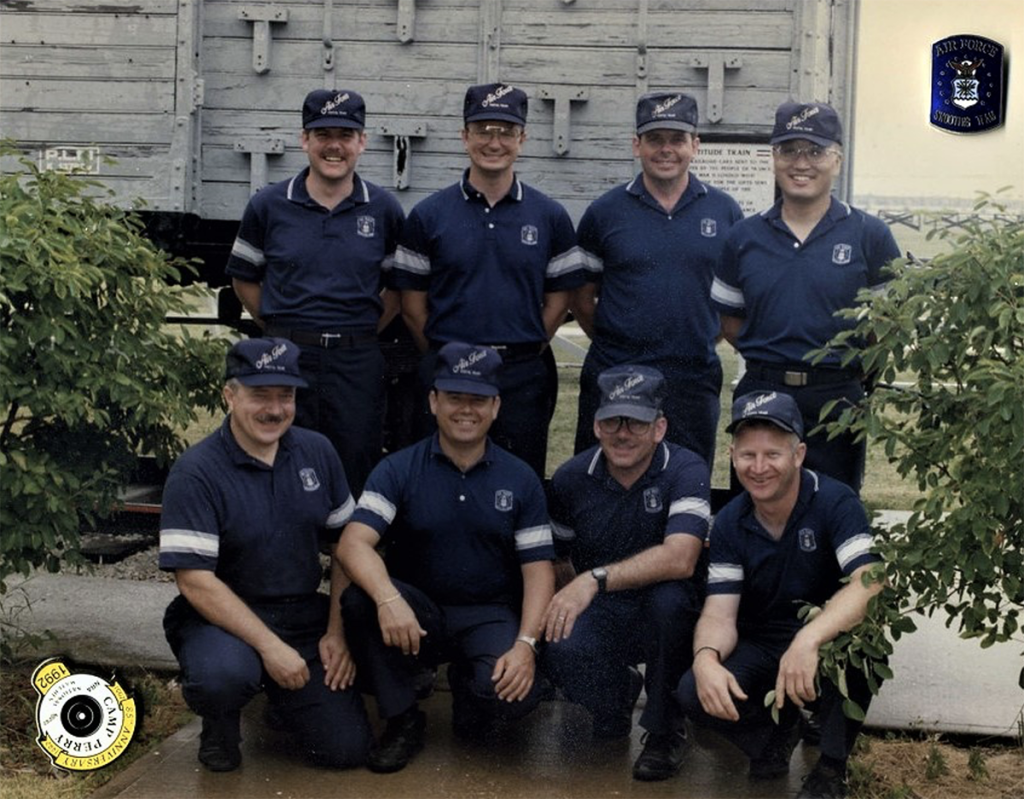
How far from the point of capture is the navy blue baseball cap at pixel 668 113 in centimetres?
543

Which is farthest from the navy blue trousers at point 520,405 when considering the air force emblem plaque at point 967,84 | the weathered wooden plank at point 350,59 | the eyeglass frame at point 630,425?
the air force emblem plaque at point 967,84

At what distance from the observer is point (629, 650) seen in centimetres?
494

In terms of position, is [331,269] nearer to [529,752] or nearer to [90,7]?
[529,752]

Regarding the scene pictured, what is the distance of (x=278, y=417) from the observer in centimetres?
476

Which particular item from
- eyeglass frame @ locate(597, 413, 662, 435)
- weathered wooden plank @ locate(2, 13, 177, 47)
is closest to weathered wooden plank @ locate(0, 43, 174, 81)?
weathered wooden plank @ locate(2, 13, 177, 47)

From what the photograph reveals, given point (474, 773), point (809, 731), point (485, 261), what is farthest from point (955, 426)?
point (485, 261)

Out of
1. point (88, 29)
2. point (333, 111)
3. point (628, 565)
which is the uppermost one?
point (88, 29)

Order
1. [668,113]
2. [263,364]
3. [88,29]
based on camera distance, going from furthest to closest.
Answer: [88,29] → [668,113] → [263,364]

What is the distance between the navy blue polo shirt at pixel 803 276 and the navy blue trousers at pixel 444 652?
1231 millimetres

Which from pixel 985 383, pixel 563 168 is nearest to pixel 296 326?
pixel 563 168

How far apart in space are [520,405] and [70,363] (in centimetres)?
158

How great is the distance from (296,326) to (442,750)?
1615 mm

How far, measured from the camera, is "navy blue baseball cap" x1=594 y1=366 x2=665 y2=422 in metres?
4.84

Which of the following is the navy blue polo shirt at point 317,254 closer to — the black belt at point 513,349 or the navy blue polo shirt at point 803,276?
the black belt at point 513,349
